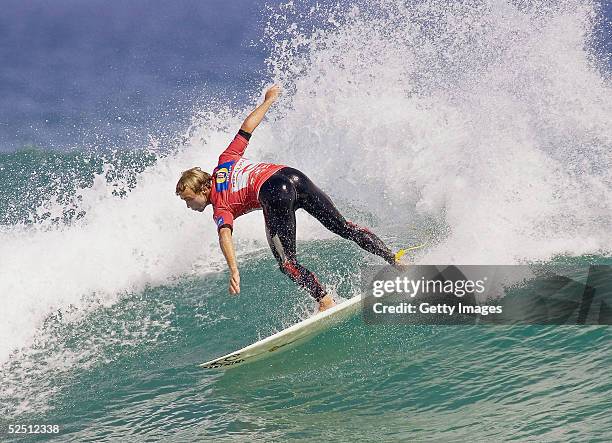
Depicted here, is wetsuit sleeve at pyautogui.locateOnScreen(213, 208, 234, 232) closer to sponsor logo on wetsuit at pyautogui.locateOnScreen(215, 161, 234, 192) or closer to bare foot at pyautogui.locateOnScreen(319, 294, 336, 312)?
sponsor logo on wetsuit at pyautogui.locateOnScreen(215, 161, 234, 192)

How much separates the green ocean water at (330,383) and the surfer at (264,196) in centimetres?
77

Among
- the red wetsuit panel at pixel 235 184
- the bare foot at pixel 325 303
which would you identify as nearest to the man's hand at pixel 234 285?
the red wetsuit panel at pixel 235 184

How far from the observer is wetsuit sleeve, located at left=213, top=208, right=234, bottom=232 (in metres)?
5.82

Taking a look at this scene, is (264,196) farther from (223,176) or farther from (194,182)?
(194,182)

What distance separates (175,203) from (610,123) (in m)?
5.90

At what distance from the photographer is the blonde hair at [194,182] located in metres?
5.85

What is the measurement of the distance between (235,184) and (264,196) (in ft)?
0.86

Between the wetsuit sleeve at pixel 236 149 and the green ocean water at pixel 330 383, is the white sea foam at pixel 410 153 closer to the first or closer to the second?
the green ocean water at pixel 330 383

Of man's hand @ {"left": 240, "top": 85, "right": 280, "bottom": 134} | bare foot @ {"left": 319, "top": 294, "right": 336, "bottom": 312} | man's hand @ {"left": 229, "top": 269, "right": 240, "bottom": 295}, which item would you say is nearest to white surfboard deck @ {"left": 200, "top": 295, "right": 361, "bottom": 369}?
bare foot @ {"left": 319, "top": 294, "right": 336, "bottom": 312}

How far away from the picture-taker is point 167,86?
32281 millimetres

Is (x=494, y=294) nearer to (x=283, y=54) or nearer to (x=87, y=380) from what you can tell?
(x=87, y=380)

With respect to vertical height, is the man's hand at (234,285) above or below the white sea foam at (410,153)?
below

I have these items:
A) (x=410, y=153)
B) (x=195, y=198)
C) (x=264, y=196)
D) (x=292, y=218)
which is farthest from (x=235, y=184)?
(x=410, y=153)

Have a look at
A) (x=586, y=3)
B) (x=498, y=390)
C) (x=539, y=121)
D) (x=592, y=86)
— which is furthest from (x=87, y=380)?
(x=586, y=3)
